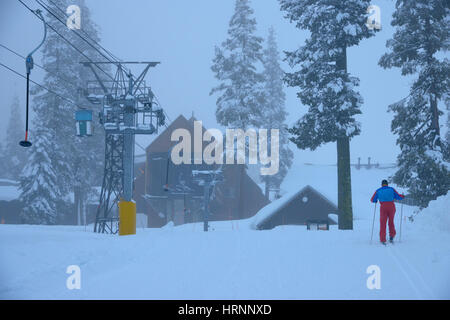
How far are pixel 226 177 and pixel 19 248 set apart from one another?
31.8 meters

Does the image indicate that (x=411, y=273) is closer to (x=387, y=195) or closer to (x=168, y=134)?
(x=387, y=195)

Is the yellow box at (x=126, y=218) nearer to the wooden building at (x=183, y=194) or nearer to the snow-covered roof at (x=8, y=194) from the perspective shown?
the wooden building at (x=183, y=194)

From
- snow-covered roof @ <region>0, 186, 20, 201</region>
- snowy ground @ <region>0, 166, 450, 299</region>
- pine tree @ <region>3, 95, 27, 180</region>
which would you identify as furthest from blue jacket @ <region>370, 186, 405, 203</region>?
pine tree @ <region>3, 95, 27, 180</region>

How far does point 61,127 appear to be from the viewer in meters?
31.6

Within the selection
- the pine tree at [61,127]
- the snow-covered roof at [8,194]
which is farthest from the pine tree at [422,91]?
the snow-covered roof at [8,194]

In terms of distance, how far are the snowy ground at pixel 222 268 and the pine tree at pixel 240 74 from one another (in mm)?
Result: 20239

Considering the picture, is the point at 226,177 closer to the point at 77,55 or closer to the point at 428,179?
the point at 77,55

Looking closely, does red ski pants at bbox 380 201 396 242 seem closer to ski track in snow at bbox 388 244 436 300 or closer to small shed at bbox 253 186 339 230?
ski track in snow at bbox 388 244 436 300

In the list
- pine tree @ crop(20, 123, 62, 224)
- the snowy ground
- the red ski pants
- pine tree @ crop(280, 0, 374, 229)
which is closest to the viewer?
the snowy ground

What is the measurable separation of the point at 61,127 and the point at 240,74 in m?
16.4

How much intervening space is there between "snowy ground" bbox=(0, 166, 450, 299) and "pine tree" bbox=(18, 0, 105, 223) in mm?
23276

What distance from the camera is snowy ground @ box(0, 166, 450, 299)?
5164mm

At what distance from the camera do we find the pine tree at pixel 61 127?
29781mm

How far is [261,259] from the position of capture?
25.4 feet
